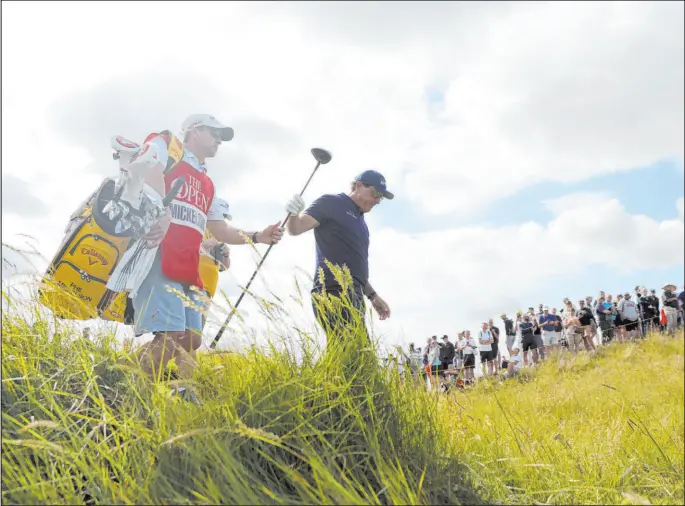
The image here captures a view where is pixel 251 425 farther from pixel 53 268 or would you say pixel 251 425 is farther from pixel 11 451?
pixel 53 268

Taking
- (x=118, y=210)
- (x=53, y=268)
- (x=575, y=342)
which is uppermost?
(x=118, y=210)

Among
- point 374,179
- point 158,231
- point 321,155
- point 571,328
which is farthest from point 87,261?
point 571,328

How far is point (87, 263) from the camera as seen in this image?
3.14m

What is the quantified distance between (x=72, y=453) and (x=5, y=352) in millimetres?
1122

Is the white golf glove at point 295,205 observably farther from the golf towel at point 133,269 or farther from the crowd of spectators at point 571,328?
the crowd of spectators at point 571,328

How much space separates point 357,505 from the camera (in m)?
1.60

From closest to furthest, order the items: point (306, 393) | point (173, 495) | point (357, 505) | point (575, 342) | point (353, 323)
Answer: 1. point (357, 505)
2. point (173, 495)
3. point (306, 393)
4. point (353, 323)
5. point (575, 342)

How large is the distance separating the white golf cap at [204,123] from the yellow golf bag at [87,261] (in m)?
0.63

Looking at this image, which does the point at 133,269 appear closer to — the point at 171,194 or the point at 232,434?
the point at 171,194

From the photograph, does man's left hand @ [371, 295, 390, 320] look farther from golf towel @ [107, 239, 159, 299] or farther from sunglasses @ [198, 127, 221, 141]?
golf towel @ [107, 239, 159, 299]

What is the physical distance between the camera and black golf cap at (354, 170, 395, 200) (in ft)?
14.4

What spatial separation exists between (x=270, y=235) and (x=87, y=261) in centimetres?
120

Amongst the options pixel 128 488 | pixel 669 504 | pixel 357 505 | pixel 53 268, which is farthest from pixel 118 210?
pixel 669 504

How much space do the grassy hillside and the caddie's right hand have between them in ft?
2.00
